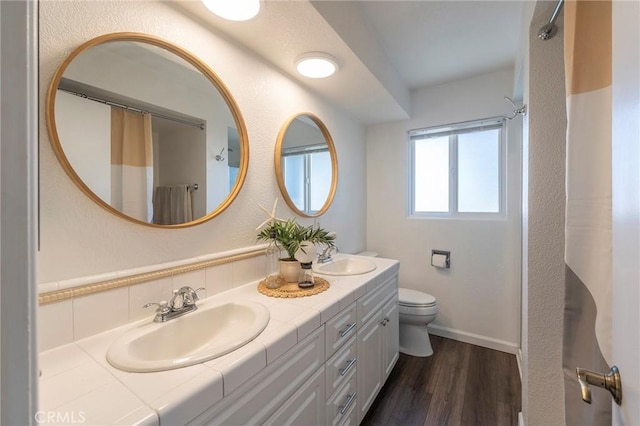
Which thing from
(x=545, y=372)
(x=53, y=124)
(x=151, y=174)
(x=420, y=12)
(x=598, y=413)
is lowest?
(x=545, y=372)

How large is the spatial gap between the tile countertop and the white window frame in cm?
205

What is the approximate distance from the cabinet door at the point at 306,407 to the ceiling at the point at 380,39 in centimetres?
156

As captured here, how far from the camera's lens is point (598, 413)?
2.01 feet

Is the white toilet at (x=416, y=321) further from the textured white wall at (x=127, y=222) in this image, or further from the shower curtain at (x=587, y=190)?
the shower curtain at (x=587, y=190)

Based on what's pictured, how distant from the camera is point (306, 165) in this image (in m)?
1.97

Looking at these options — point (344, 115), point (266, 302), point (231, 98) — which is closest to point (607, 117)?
point (266, 302)

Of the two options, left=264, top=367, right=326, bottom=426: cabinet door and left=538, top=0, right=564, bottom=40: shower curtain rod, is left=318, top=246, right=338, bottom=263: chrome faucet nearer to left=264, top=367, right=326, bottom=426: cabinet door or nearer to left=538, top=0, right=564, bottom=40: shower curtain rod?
left=264, top=367, right=326, bottom=426: cabinet door

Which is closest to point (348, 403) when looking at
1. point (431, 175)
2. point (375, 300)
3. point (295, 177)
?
point (375, 300)

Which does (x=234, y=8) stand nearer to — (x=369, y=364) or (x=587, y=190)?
(x=587, y=190)

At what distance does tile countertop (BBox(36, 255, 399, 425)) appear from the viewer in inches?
21.4

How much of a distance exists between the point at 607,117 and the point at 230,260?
143cm

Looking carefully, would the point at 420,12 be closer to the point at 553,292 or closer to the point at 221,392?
the point at 553,292

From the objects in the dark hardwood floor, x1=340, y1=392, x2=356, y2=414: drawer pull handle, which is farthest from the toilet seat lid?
x1=340, y1=392, x2=356, y2=414: drawer pull handle

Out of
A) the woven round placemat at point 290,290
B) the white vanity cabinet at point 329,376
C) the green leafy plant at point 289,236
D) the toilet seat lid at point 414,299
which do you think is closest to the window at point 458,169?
the toilet seat lid at point 414,299
